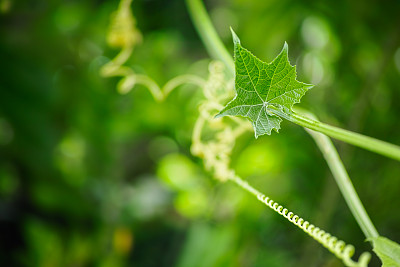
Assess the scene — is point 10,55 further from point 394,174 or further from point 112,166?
point 394,174

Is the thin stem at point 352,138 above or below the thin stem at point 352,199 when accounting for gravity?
below

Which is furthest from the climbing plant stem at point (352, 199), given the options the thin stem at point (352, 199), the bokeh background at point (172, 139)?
the bokeh background at point (172, 139)

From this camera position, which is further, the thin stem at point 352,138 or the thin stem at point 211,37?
the thin stem at point 211,37

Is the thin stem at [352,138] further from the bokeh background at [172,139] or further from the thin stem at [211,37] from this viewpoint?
the bokeh background at [172,139]

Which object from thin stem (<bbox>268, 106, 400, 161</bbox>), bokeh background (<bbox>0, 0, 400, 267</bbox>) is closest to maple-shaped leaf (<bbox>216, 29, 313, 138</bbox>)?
thin stem (<bbox>268, 106, 400, 161</bbox>)

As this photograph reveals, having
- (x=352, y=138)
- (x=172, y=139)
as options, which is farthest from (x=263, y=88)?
(x=172, y=139)

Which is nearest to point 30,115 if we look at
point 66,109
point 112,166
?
point 66,109

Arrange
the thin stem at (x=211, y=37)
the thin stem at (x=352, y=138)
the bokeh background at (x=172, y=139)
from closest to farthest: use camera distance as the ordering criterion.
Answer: the thin stem at (x=352, y=138)
the thin stem at (x=211, y=37)
the bokeh background at (x=172, y=139)
